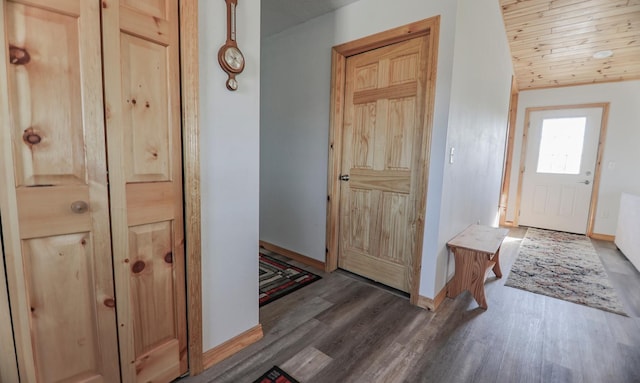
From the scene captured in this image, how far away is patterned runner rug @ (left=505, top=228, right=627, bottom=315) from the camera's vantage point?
2393 mm

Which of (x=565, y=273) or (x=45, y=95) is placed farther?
(x=565, y=273)

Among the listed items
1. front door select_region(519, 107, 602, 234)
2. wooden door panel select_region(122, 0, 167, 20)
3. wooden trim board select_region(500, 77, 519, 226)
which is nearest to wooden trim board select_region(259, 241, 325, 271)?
wooden door panel select_region(122, 0, 167, 20)

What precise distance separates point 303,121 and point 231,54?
1.49 metres

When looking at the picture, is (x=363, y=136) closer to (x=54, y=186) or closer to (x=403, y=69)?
(x=403, y=69)

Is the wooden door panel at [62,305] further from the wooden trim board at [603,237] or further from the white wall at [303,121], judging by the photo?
the wooden trim board at [603,237]

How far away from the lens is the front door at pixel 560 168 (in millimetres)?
4344

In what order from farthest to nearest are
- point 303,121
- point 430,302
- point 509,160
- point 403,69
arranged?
point 509,160 → point 303,121 → point 403,69 → point 430,302

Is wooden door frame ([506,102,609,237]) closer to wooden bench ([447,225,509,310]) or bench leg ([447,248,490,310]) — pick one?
wooden bench ([447,225,509,310])

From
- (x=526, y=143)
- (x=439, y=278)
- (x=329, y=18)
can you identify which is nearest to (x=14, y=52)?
(x=329, y=18)

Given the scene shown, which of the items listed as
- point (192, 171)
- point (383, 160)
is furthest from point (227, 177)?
point (383, 160)

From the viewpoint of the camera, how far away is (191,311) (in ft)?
4.49

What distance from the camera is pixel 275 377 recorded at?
4.64ft

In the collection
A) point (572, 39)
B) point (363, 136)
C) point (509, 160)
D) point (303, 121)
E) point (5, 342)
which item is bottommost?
point (5, 342)

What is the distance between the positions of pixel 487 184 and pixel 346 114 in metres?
2.04
